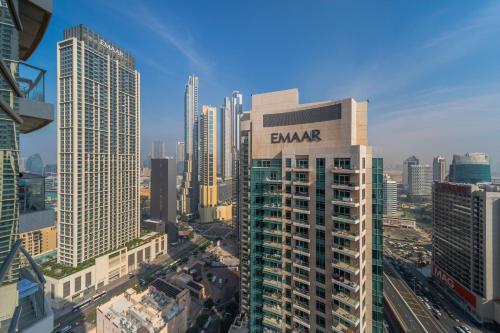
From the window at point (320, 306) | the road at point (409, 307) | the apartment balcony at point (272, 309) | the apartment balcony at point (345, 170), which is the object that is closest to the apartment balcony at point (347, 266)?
the window at point (320, 306)

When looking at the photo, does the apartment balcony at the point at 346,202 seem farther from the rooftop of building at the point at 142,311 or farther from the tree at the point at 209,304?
the tree at the point at 209,304

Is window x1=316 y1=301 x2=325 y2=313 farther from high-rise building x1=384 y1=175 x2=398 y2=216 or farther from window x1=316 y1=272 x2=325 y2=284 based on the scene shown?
high-rise building x1=384 y1=175 x2=398 y2=216

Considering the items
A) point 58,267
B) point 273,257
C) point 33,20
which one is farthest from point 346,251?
point 58,267

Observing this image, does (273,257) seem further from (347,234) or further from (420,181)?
(420,181)

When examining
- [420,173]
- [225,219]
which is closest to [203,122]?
[225,219]

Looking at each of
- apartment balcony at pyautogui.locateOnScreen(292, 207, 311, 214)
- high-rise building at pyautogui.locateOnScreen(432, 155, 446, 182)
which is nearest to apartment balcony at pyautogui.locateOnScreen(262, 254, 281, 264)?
apartment balcony at pyautogui.locateOnScreen(292, 207, 311, 214)

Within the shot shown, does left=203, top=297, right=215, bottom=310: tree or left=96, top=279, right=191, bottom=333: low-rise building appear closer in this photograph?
left=96, top=279, right=191, bottom=333: low-rise building

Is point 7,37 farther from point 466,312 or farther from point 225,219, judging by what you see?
point 225,219
